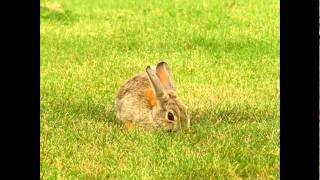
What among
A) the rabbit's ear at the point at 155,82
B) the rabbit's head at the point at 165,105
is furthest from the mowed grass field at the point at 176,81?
the rabbit's ear at the point at 155,82

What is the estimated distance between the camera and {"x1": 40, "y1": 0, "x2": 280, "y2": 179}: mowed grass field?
6762 mm

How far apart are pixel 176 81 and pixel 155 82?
1.97 m

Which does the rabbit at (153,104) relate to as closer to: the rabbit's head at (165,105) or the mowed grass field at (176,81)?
the rabbit's head at (165,105)

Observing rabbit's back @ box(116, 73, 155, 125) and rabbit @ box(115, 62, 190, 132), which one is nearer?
rabbit @ box(115, 62, 190, 132)

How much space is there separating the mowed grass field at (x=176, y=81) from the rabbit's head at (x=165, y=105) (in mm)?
124

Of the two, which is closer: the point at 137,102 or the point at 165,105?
the point at 165,105

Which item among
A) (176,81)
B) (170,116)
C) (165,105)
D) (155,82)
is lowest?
(170,116)

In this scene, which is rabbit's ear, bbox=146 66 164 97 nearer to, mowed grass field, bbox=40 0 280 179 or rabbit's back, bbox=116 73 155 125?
rabbit's back, bbox=116 73 155 125

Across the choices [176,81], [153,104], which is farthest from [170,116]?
[176,81]

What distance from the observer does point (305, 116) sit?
5699 millimetres

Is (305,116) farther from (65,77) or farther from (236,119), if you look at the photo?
(65,77)

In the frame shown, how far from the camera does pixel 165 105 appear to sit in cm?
752

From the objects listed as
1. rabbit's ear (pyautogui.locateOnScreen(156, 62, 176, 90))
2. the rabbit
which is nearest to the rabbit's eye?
the rabbit

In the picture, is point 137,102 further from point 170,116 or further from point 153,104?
point 170,116
